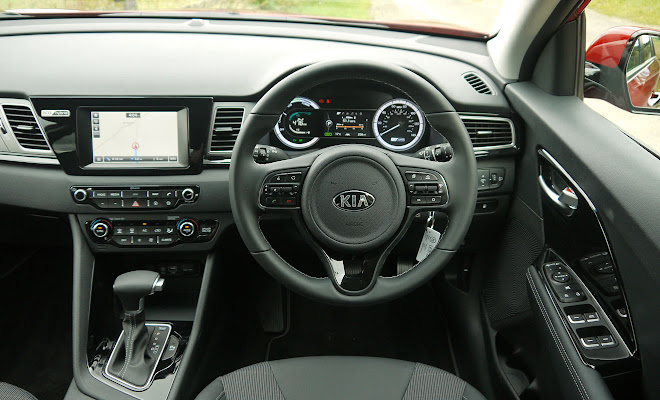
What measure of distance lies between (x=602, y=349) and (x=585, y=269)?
9.2 inches

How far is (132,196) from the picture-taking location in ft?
5.96

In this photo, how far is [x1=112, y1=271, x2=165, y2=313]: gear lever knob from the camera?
173 centimetres

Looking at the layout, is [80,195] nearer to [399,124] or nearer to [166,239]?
[166,239]

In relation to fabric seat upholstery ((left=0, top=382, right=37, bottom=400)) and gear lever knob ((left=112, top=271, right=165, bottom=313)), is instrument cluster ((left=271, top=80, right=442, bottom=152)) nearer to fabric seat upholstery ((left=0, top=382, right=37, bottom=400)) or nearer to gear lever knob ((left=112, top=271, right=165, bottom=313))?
gear lever knob ((left=112, top=271, right=165, bottom=313))

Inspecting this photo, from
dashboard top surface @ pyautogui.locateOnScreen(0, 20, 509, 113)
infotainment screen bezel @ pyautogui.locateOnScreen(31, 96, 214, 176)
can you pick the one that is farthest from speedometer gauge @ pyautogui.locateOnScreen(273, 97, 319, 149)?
infotainment screen bezel @ pyautogui.locateOnScreen(31, 96, 214, 176)

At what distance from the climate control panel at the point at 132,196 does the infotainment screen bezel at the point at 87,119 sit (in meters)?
0.05

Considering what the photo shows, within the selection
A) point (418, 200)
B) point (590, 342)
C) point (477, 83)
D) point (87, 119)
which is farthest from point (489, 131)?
point (87, 119)

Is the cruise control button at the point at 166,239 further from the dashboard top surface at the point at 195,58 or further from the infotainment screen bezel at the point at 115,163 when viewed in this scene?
the dashboard top surface at the point at 195,58

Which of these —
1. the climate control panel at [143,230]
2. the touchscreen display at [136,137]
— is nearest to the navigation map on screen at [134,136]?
the touchscreen display at [136,137]

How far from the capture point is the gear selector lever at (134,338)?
5.72ft

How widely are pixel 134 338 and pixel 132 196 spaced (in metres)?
0.46

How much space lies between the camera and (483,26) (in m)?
2.11

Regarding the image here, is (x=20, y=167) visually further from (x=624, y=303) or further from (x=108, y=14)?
(x=624, y=303)

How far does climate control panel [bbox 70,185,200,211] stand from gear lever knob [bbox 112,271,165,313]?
22cm
